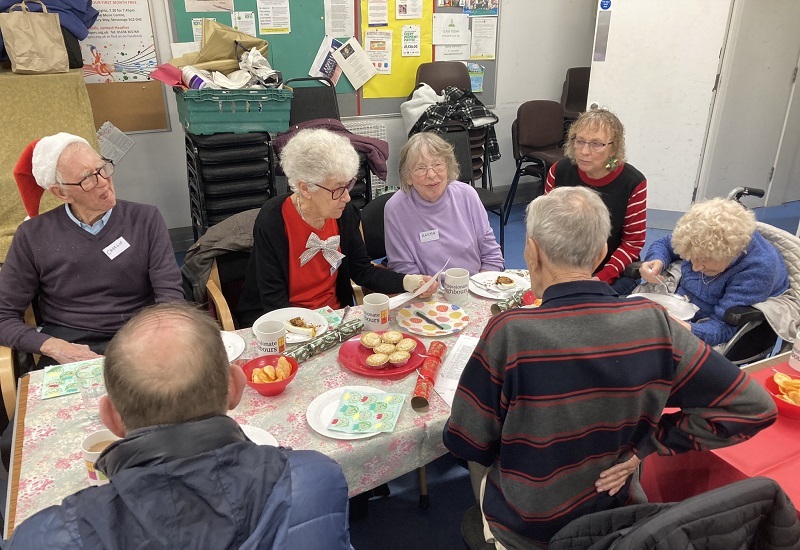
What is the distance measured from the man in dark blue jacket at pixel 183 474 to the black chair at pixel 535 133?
476 centimetres

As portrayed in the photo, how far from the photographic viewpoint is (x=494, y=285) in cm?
229

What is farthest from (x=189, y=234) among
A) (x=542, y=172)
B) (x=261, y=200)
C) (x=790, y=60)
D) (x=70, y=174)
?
(x=790, y=60)

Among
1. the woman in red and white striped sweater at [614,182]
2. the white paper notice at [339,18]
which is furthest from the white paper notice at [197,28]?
the woman in red and white striped sweater at [614,182]

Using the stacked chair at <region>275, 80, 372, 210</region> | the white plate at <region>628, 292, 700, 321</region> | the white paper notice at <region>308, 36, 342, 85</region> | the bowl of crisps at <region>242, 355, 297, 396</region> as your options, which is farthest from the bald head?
the white paper notice at <region>308, 36, 342, 85</region>

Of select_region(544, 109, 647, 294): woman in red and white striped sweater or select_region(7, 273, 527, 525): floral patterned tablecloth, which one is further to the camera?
select_region(544, 109, 647, 294): woman in red and white striped sweater

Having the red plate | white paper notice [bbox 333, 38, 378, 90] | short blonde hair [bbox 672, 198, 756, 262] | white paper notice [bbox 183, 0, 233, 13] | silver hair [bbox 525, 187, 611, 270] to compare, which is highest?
white paper notice [bbox 183, 0, 233, 13]

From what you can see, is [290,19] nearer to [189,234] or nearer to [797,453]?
[189,234]

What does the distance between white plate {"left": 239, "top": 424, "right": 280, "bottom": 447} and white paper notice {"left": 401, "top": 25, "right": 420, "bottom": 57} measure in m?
4.36

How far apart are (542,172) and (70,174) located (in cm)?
414

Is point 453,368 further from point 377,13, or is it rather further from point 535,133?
point 535,133

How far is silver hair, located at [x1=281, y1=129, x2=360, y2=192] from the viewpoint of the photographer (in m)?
2.20

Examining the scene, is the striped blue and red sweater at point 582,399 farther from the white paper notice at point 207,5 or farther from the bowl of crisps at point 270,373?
the white paper notice at point 207,5

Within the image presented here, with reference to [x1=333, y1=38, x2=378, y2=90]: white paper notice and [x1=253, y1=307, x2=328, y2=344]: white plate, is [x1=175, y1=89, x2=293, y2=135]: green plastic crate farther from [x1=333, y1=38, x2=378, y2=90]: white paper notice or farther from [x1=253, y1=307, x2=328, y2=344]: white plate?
[x1=253, y1=307, x2=328, y2=344]: white plate

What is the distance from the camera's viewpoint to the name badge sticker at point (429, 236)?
105 inches
